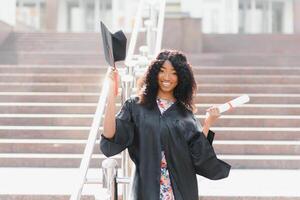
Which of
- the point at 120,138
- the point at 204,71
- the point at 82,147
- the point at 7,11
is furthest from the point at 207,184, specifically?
the point at 7,11

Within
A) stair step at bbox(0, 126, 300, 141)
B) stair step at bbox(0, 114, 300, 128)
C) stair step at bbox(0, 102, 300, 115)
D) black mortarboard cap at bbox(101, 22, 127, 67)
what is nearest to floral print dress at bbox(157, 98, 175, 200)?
black mortarboard cap at bbox(101, 22, 127, 67)

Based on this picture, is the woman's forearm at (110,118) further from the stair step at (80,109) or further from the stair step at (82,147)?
the stair step at (80,109)

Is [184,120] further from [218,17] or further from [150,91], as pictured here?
[218,17]

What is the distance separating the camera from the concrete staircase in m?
4.98

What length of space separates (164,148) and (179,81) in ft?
1.22

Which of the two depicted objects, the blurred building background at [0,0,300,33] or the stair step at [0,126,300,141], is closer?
the stair step at [0,126,300,141]

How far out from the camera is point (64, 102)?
25.1 ft

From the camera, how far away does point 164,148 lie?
2604 millimetres

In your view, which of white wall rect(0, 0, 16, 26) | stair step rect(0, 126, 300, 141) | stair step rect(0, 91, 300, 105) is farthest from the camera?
white wall rect(0, 0, 16, 26)

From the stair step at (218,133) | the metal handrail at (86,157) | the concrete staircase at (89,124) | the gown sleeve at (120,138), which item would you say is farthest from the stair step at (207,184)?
the gown sleeve at (120,138)

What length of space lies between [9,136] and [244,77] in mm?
3929

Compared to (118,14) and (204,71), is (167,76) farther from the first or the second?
(118,14)

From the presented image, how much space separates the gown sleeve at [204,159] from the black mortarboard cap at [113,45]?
21.8 inches

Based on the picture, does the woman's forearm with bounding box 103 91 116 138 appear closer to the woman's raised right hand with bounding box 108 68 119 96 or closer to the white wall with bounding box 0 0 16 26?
the woman's raised right hand with bounding box 108 68 119 96
